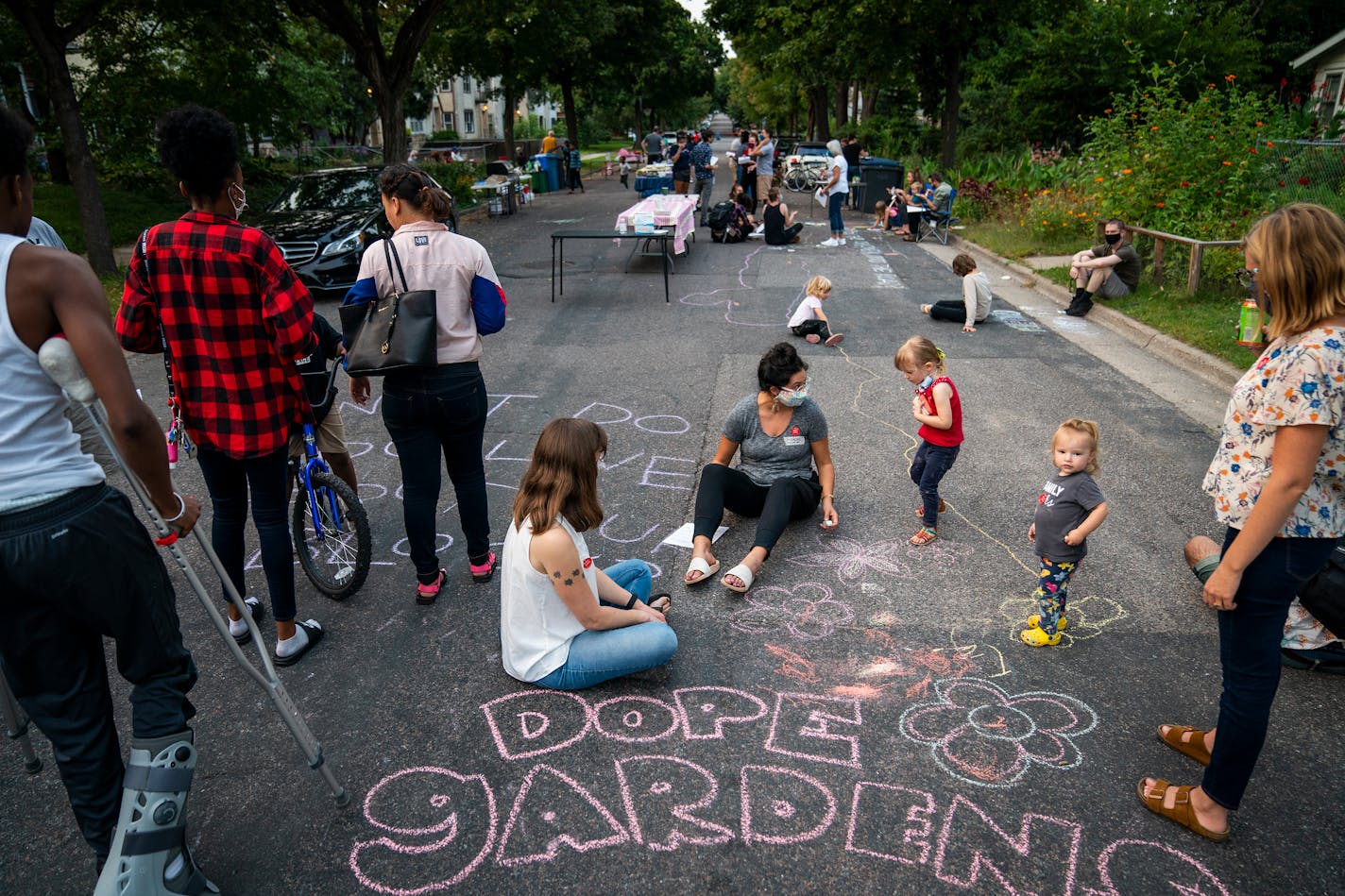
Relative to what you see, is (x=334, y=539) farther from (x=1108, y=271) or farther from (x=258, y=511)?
(x=1108, y=271)

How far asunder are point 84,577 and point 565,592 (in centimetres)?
146

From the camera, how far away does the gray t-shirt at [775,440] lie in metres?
4.44

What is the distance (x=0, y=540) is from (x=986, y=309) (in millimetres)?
9232

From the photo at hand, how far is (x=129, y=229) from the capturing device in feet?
54.6

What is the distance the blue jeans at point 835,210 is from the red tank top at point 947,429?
12.0 meters

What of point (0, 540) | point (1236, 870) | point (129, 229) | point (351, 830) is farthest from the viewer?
point (129, 229)

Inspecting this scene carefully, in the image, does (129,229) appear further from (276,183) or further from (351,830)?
(351,830)

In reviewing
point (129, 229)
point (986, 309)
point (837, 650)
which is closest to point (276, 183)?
point (129, 229)

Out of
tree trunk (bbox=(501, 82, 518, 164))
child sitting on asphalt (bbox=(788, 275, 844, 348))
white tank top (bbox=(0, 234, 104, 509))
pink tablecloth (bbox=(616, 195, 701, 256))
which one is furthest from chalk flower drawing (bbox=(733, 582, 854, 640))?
tree trunk (bbox=(501, 82, 518, 164))

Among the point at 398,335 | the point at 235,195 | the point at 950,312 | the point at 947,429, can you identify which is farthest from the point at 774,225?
the point at 235,195

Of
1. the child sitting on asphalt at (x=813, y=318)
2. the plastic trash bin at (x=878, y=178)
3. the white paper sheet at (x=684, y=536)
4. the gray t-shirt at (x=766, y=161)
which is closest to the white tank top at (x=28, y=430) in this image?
the white paper sheet at (x=684, y=536)

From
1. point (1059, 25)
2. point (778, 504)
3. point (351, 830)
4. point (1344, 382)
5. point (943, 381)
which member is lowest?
point (351, 830)

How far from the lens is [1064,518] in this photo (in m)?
3.42

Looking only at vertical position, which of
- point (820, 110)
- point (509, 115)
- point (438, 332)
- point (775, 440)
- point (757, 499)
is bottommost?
point (757, 499)
